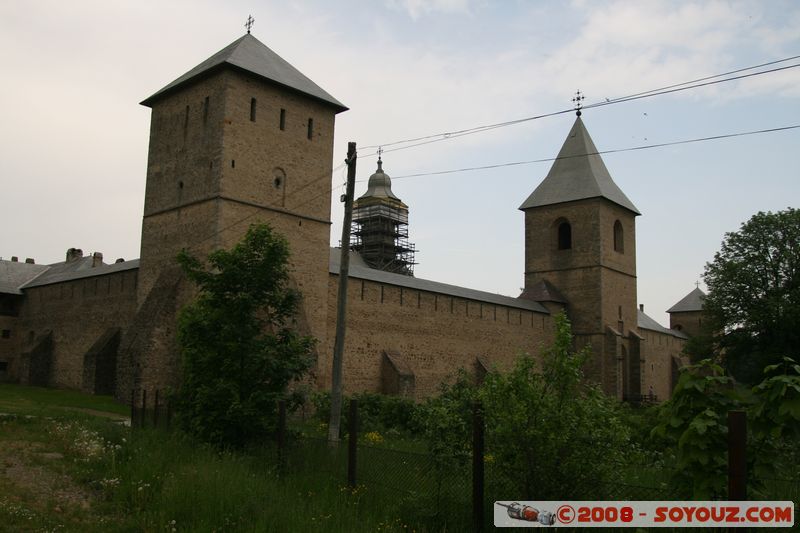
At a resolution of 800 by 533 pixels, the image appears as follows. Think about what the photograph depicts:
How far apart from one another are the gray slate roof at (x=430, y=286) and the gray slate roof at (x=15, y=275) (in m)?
14.5

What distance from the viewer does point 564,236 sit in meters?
38.1

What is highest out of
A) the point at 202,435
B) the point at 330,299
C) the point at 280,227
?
the point at 280,227

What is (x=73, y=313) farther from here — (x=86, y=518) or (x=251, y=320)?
(x=86, y=518)

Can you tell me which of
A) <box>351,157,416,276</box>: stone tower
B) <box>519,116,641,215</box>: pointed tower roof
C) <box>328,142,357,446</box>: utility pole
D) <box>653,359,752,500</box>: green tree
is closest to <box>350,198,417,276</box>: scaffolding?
<box>351,157,416,276</box>: stone tower

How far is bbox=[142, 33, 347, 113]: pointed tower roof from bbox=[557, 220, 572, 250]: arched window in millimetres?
16328

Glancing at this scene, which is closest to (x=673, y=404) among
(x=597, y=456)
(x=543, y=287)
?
(x=597, y=456)

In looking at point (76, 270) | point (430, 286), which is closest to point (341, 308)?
point (430, 286)

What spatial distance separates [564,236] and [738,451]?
34280 millimetres

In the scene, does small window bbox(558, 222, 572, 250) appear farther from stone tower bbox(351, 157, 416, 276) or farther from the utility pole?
the utility pole

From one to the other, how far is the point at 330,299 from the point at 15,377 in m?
17.4

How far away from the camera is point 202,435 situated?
10.6 metres

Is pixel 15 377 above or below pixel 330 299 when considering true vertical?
below

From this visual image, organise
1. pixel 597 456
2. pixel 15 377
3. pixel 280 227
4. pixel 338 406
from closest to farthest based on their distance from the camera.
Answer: pixel 597 456, pixel 338 406, pixel 280 227, pixel 15 377

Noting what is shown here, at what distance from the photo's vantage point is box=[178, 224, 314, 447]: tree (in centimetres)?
1055
